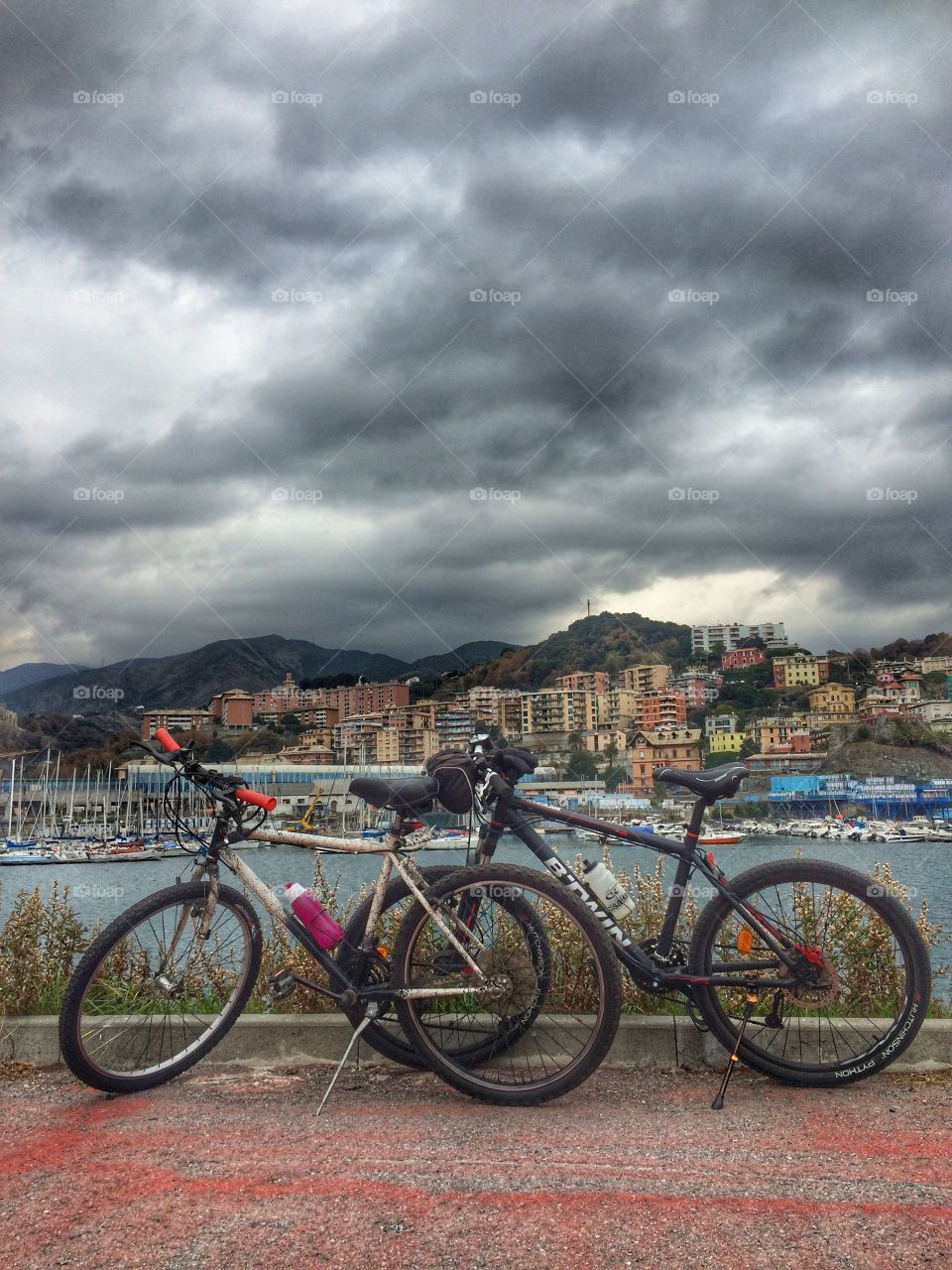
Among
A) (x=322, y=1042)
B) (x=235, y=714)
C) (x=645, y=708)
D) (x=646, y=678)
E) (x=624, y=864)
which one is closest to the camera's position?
(x=322, y=1042)

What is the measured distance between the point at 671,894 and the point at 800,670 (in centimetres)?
4752

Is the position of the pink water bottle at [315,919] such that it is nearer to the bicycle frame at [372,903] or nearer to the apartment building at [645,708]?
the bicycle frame at [372,903]

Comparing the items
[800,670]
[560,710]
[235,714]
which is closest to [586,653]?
[560,710]

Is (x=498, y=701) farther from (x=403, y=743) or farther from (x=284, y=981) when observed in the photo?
(x=284, y=981)

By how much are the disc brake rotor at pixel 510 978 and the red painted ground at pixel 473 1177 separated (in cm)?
38

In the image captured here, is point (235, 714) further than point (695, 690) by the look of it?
No

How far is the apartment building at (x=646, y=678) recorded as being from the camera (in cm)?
4053

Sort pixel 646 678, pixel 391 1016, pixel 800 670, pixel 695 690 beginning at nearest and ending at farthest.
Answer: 1. pixel 391 1016
2. pixel 646 678
3. pixel 695 690
4. pixel 800 670

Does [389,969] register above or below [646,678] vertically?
below

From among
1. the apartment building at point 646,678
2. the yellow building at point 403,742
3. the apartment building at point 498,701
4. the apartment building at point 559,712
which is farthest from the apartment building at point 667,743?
the apartment building at point 498,701

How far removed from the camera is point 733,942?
3.82 m

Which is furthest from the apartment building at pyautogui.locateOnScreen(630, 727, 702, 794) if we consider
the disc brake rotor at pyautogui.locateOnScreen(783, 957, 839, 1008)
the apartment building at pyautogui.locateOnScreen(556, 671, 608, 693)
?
the disc brake rotor at pyautogui.locateOnScreen(783, 957, 839, 1008)

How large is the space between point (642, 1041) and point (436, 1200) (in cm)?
164

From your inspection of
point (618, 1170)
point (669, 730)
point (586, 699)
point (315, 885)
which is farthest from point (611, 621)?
point (618, 1170)
